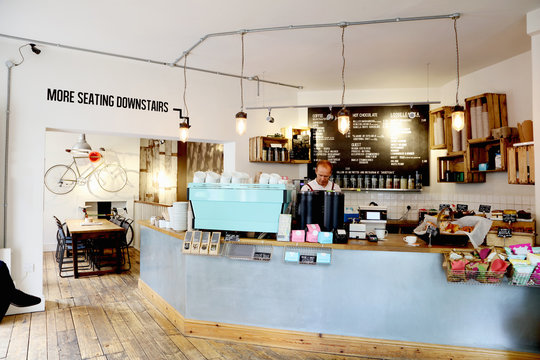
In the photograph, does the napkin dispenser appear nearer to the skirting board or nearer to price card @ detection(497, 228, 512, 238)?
the skirting board

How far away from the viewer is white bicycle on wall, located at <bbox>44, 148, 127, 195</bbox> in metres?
8.73

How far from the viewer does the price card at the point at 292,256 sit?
329 centimetres

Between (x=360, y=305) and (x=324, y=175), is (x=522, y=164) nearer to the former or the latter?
(x=324, y=175)

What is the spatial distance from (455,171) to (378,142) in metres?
1.26

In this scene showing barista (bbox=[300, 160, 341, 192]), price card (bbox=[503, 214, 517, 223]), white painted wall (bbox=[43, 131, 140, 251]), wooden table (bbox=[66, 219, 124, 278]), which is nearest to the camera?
price card (bbox=[503, 214, 517, 223])

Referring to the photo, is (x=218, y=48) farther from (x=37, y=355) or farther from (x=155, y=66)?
(x=37, y=355)

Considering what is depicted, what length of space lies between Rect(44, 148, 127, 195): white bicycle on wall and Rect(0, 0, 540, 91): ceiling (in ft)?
16.9

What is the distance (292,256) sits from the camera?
3303 mm

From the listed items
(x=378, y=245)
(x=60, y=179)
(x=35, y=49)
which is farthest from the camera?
(x=60, y=179)

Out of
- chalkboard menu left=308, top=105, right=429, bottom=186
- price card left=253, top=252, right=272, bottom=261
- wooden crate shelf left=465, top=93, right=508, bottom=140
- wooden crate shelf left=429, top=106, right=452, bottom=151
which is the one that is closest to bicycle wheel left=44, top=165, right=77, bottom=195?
chalkboard menu left=308, top=105, right=429, bottom=186

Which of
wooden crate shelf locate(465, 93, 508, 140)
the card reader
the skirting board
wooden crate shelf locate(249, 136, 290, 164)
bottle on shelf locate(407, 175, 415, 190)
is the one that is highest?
wooden crate shelf locate(465, 93, 508, 140)

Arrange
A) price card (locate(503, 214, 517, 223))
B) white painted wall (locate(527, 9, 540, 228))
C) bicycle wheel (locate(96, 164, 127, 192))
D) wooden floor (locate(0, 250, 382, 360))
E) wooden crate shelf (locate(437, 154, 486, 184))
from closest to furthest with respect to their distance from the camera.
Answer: wooden floor (locate(0, 250, 382, 360))
white painted wall (locate(527, 9, 540, 228))
price card (locate(503, 214, 517, 223))
wooden crate shelf (locate(437, 154, 486, 184))
bicycle wheel (locate(96, 164, 127, 192))

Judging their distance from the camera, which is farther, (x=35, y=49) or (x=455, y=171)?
(x=455, y=171)

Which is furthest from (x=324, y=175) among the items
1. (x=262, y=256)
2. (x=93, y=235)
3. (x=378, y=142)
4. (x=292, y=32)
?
(x=93, y=235)
